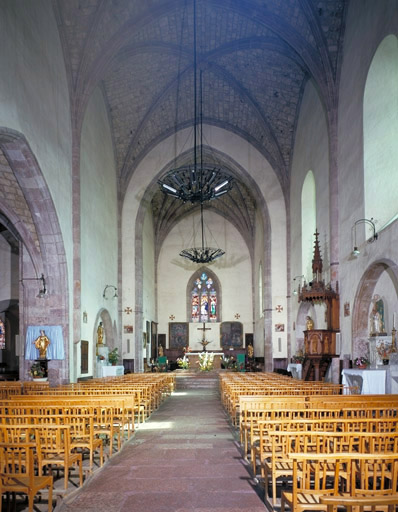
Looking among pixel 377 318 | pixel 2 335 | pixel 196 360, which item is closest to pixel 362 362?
pixel 377 318

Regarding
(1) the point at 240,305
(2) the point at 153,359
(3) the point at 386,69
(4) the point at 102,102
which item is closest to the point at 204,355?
(2) the point at 153,359

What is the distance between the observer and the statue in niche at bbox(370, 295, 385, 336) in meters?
15.2

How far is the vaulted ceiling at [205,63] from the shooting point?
731 inches

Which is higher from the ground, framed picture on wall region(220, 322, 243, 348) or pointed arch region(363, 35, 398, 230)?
pointed arch region(363, 35, 398, 230)

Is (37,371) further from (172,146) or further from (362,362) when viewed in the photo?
(172,146)

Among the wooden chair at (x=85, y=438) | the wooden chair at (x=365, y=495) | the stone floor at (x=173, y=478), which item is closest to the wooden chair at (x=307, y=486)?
the wooden chair at (x=365, y=495)

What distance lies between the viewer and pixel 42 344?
58.0 feet

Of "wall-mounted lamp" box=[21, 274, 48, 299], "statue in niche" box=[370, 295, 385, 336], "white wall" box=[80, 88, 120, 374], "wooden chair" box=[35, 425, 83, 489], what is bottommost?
"wooden chair" box=[35, 425, 83, 489]

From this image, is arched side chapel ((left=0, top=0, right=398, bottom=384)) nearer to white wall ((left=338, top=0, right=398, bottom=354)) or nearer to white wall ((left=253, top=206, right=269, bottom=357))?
white wall ((left=338, top=0, right=398, bottom=354))

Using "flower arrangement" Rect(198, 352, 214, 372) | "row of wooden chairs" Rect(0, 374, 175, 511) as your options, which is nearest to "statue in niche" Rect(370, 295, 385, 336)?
"row of wooden chairs" Rect(0, 374, 175, 511)

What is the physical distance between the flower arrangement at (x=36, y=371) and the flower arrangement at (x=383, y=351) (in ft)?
34.0

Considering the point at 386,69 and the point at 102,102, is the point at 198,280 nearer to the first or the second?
the point at 102,102

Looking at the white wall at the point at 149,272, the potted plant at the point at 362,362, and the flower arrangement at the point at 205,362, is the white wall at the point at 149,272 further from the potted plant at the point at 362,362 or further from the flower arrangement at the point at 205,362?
the potted plant at the point at 362,362

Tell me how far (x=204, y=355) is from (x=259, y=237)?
8.96 m
